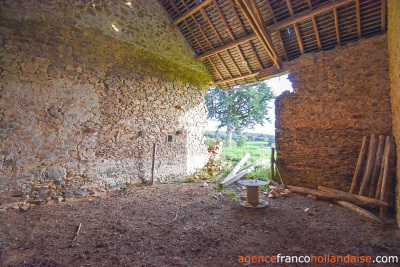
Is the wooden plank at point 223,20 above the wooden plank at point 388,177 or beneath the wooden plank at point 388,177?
above

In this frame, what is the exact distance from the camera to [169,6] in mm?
6434

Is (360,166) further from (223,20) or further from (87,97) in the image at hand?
(87,97)

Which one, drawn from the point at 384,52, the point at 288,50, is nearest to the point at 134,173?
the point at 288,50

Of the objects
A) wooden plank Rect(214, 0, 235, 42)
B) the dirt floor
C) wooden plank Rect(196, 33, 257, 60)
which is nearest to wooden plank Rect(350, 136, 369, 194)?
the dirt floor

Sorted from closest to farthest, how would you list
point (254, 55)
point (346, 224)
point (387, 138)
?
point (346, 224) < point (387, 138) < point (254, 55)

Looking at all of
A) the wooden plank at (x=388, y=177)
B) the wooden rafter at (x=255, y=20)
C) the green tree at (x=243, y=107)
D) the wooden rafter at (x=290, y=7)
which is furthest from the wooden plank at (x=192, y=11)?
the green tree at (x=243, y=107)

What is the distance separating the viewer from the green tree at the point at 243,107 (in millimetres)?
15547

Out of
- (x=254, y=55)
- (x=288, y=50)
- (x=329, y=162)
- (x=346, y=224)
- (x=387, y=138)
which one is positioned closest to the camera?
(x=346, y=224)

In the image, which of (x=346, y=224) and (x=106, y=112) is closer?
(x=346, y=224)

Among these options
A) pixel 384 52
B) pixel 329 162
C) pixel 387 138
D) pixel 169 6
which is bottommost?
pixel 329 162

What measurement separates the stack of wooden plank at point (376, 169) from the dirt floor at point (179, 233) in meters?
0.67

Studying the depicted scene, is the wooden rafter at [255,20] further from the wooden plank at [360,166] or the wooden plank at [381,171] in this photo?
the wooden plank at [381,171]

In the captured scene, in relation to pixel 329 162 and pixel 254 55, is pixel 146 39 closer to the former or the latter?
pixel 254 55

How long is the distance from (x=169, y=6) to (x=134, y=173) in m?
5.95
